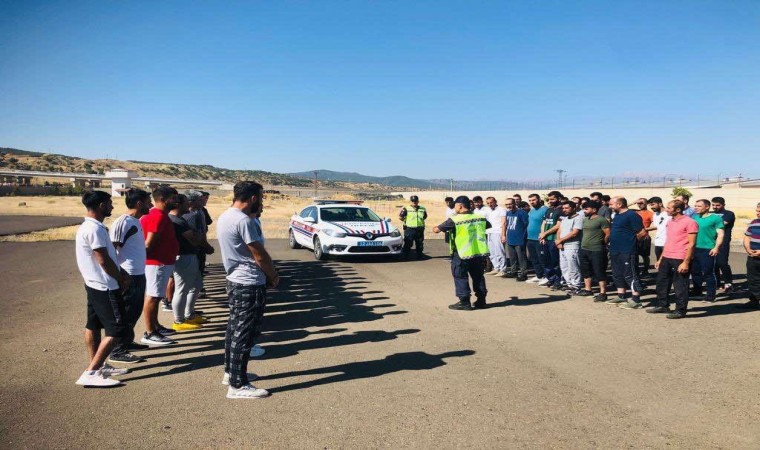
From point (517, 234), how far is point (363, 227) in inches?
173

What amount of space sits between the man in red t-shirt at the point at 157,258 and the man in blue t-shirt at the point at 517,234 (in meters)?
7.36

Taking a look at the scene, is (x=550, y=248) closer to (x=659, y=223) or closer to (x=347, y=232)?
(x=659, y=223)

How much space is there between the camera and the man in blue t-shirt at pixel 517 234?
11.1 metres

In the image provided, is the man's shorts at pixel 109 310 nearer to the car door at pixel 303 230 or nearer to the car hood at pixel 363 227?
the car hood at pixel 363 227

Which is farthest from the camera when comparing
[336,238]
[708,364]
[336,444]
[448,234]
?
[336,238]

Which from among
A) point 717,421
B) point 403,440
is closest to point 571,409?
point 717,421

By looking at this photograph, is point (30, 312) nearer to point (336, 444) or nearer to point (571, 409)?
point (336, 444)

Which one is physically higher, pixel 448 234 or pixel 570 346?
pixel 448 234

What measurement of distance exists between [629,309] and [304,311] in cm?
526

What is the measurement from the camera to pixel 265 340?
249 inches

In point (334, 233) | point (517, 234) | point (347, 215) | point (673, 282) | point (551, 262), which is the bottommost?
point (551, 262)

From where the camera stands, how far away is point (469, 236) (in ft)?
26.1

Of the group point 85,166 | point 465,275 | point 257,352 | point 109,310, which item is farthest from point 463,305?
point 85,166

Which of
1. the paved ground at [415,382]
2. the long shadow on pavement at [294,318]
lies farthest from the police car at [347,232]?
the paved ground at [415,382]
